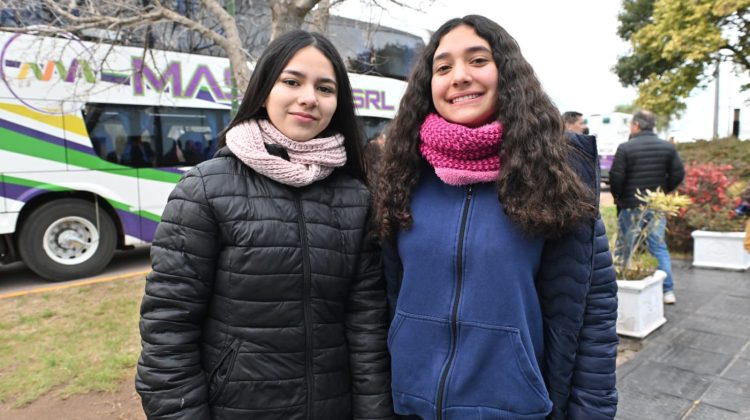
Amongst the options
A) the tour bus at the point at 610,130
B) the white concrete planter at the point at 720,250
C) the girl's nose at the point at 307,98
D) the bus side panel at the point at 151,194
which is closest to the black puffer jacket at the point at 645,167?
the white concrete planter at the point at 720,250

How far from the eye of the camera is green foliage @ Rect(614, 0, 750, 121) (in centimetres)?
1359

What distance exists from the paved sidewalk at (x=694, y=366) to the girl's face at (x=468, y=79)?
246 cm

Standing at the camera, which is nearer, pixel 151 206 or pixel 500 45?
pixel 500 45

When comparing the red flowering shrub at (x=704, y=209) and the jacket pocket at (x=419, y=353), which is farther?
the red flowering shrub at (x=704, y=209)

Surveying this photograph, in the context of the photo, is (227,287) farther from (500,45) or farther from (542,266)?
(500,45)

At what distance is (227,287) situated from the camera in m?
1.46

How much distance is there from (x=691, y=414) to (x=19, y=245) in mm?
7424

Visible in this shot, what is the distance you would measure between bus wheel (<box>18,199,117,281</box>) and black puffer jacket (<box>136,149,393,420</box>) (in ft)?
21.2

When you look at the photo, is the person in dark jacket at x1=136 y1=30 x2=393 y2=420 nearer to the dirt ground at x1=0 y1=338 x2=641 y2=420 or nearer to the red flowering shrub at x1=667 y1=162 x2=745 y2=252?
the dirt ground at x1=0 y1=338 x2=641 y2=420

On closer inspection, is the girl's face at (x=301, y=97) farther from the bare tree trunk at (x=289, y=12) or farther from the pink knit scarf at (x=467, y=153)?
the bare tree trunk at (x=289, y=12)

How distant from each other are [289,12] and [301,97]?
2423 mm

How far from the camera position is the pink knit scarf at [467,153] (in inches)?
55.9

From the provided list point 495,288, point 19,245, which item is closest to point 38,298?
point 19,245

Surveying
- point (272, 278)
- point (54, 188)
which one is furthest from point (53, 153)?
point (272, 278)
